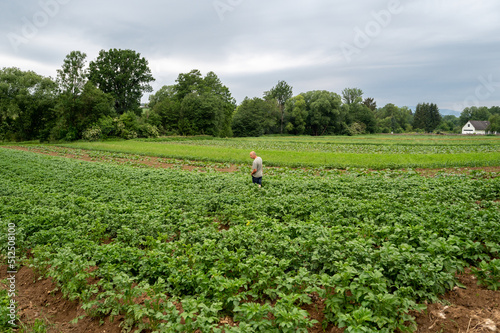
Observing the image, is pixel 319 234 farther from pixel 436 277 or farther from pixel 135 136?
pixel 135 136

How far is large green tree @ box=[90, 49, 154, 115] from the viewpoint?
211 feet

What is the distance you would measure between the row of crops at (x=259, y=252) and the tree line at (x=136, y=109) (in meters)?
48.3

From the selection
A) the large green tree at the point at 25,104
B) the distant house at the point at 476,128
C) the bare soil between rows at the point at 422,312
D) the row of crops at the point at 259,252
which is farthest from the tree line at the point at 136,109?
the bare soil between rows at the point at 422,312

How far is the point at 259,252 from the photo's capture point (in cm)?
644

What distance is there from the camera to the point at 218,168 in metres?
23.0

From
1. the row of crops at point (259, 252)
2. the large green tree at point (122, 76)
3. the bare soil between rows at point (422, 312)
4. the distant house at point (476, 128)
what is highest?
the large green tree at point (122, 76)

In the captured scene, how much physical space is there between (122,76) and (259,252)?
6861cm

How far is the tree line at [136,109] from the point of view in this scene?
176ft

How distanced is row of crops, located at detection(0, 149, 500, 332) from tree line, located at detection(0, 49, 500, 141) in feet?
159

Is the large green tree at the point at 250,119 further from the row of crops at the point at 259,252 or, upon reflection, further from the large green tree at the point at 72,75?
the row of crops at the point at 259,252

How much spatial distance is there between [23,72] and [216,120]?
127ft

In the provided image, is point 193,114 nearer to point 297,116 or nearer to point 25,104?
point 25,104

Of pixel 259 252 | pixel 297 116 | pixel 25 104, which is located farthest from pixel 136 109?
pixel 259 252

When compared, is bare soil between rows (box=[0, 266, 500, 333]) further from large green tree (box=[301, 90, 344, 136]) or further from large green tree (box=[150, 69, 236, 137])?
large green tree (box=[301, 90, 344, 136])
